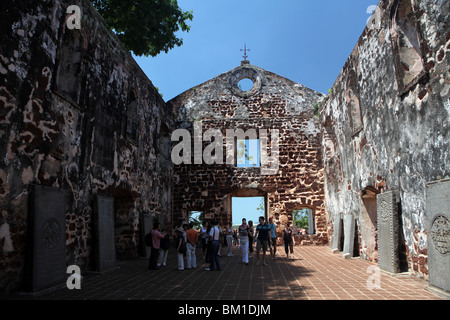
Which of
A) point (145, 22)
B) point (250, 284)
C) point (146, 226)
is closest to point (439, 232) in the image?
point (250, 284)

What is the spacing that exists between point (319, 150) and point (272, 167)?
7.34ft

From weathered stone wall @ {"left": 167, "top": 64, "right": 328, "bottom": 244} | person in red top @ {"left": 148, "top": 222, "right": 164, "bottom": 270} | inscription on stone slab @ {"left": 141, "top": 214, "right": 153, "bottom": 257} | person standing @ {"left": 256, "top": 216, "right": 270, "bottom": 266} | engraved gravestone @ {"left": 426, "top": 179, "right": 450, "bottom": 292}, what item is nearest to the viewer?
A: engraved gravestone @ {"left": 426, "top": 179, "right": 450, "bottom": 292}

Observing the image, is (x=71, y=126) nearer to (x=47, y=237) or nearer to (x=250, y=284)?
(x=47, y=237)

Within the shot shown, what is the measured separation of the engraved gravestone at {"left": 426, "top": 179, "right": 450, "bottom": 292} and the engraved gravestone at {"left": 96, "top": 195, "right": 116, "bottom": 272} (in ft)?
21.0

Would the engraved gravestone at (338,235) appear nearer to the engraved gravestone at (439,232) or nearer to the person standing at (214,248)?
the person standing at (214,248)

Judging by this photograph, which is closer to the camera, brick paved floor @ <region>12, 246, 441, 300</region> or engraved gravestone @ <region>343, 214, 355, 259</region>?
brick paved floor @ <region>12, 246, 441, 300</region>

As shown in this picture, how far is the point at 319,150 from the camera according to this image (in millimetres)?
14555

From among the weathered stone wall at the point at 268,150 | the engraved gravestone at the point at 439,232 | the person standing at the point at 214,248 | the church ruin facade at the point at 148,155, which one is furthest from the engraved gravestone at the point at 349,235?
the engraved gravestone at the point at 439,232

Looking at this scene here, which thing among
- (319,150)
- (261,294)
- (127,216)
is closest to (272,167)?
(319,150)

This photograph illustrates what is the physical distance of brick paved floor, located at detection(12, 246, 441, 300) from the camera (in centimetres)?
505

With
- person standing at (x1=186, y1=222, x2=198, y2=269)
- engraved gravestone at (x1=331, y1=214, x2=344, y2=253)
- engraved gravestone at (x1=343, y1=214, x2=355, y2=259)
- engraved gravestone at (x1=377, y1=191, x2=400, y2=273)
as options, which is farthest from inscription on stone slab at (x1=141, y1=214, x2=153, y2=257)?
engraved gravestone at (x1=377, y1=191, x2=400, y2=273)

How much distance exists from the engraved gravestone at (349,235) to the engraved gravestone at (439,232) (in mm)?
4605

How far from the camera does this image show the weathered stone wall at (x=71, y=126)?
507cm

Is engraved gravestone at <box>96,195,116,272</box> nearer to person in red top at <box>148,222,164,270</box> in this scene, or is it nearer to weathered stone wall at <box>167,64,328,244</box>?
person in red top at <box>148,222,164,270</box>
